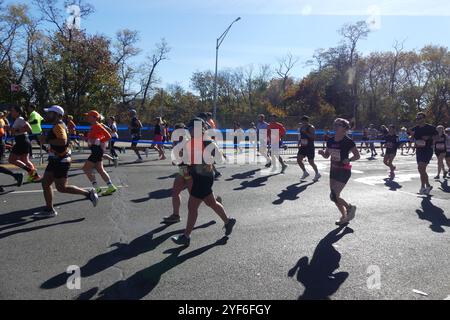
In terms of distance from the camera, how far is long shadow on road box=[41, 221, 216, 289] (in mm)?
3961

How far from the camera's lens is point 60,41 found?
2809cm

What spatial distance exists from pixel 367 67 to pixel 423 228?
174 feet

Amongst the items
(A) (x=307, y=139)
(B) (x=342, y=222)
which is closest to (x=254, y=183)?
(A) (x=307, y=139)

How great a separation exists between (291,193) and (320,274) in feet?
15.7

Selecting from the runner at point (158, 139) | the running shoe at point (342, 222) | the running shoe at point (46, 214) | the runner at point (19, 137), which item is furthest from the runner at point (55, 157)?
the runner at point (158, 139)

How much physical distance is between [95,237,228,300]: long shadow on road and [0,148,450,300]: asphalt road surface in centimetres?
1

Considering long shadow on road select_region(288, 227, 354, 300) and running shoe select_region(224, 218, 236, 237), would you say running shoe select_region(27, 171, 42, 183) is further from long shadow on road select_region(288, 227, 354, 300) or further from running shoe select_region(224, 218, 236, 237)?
long shadow on road select_region(288, 227, 354, 300)

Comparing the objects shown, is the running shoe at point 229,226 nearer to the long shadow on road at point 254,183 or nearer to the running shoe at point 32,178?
the long shadow on road at point 254,183

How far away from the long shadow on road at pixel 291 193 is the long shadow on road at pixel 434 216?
2.54m

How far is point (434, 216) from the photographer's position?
7121mm

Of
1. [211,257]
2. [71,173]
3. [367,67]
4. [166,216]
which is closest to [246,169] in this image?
[71,173]

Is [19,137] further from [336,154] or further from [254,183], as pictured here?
[336,154]

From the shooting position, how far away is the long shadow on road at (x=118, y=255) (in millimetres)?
3961

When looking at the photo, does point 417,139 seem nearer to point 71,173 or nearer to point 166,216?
point 166,216
